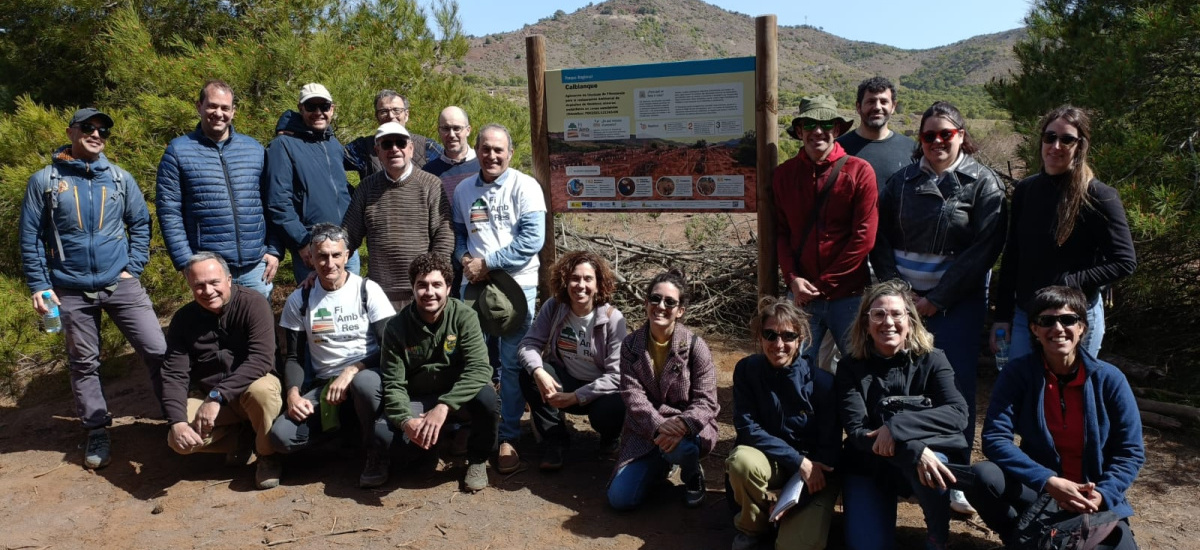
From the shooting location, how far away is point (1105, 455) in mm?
2807

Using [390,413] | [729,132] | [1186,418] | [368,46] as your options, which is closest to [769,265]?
[729,132]

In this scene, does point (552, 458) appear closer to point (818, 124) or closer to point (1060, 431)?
point (818, 124)

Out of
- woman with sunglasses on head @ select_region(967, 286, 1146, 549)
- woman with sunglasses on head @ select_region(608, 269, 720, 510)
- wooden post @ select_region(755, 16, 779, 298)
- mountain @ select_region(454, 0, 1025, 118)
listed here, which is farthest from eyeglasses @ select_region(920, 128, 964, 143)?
mountain @ select_region(454, 0, 1025, 118)

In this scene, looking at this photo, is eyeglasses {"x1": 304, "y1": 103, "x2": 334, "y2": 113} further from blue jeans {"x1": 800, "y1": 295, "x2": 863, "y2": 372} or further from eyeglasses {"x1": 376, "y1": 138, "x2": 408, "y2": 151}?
blue jeans {"x1": 800, "y1": 295, "x2": 863, "y2": 372}

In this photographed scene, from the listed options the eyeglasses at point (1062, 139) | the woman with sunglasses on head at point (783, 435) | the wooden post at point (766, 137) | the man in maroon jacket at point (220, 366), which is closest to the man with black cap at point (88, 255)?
the man in maroon jacket at point (220, 366)

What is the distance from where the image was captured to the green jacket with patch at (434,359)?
3865 mm

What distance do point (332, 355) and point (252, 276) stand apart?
833mm

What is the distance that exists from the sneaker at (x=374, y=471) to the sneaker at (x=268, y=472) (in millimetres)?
443

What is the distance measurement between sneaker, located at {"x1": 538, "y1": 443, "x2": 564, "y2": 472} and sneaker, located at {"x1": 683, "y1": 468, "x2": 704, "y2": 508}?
2.46ft

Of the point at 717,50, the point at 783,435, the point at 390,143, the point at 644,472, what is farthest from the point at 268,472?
the point at 717,50

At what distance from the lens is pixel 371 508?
12.4ft

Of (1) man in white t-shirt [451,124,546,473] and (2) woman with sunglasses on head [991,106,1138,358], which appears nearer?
(2) woman with sunglasses on head [991,106,1138,358]

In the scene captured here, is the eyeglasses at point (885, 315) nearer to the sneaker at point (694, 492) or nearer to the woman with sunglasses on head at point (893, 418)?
the woman with sunglasses on head at point (893, 418)

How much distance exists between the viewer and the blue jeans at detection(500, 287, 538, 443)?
4.23 metres
